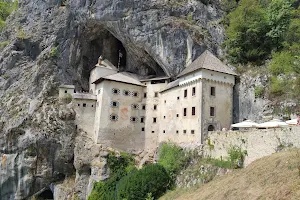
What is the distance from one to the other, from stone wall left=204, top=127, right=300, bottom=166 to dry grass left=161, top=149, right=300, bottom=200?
3.95 ft

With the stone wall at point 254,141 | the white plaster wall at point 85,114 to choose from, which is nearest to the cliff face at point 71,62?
the white plaster wall at point 85,114

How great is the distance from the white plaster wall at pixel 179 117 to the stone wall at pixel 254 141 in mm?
2889

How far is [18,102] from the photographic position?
4891cm

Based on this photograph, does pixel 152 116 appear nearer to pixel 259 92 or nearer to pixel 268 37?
pixel 259 92

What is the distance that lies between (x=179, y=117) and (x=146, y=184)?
9943 millimetres

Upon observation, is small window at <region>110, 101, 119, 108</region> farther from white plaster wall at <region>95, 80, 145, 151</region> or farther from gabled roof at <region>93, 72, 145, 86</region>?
gabled roof at <region>93, 72, 145, 86</region>

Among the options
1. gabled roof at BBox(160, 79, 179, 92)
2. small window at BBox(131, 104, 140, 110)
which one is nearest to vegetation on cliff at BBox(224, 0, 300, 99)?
gabled roof at BBox(160, 79, 179, 92)

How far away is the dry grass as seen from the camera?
18.8m

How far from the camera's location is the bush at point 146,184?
3189 cm

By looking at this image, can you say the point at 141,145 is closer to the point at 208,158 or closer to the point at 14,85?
the point at 208,158

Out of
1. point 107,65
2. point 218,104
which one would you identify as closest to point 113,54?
point 107,65

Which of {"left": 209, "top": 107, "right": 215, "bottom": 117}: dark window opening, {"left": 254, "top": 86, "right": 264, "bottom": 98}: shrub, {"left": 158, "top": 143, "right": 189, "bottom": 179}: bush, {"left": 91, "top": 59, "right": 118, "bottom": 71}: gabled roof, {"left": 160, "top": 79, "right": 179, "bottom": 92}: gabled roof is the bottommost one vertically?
{"left": 158, "top": 143, "right": 189, "bottom": 179}: bush

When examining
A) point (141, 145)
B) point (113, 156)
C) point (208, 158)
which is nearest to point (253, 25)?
point (208, 158)

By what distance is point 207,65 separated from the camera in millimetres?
36594
